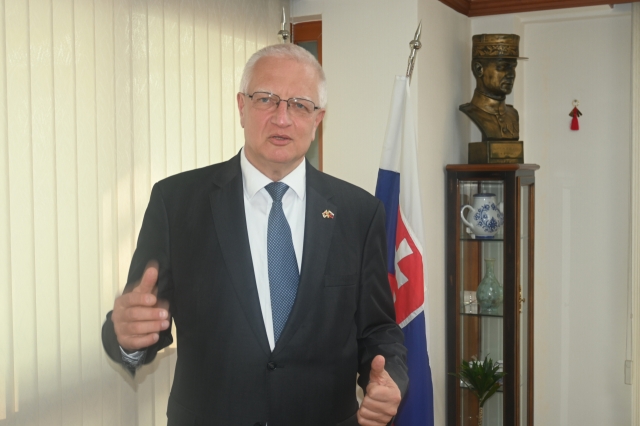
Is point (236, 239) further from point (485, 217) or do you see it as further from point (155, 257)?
point (485, 217)

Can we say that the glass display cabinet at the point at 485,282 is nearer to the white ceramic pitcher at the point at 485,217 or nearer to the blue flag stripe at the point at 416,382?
→ the white ceramic pitcher at the point at 485,217

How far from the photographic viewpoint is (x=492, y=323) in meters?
3.70

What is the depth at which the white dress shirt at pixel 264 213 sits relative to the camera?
72.3 inches

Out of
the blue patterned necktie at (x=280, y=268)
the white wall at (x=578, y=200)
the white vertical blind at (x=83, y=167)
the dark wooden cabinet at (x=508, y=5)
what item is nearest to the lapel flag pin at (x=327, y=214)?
the blue patterned necktie at (x=280, y=268)

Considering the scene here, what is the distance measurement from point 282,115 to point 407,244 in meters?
1.33

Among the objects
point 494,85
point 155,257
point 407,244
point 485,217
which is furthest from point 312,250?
point 494,85

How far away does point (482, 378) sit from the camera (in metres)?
3.57

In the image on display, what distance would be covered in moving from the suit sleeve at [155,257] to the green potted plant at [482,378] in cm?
215

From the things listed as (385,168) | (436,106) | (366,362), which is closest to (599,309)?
(436,106)

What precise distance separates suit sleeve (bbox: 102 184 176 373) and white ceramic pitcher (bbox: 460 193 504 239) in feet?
7.05

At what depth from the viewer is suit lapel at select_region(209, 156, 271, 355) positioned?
177cm

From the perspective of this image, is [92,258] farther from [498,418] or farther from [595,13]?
[595,13]

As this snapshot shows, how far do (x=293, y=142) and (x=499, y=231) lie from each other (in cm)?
208

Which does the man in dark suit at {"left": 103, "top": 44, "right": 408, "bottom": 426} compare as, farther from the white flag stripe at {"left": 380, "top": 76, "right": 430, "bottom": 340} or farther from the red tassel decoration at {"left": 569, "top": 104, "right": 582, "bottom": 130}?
the red tassel decoration at {"left": 569, "top": 104, "right": 582, "bottom": 130}
